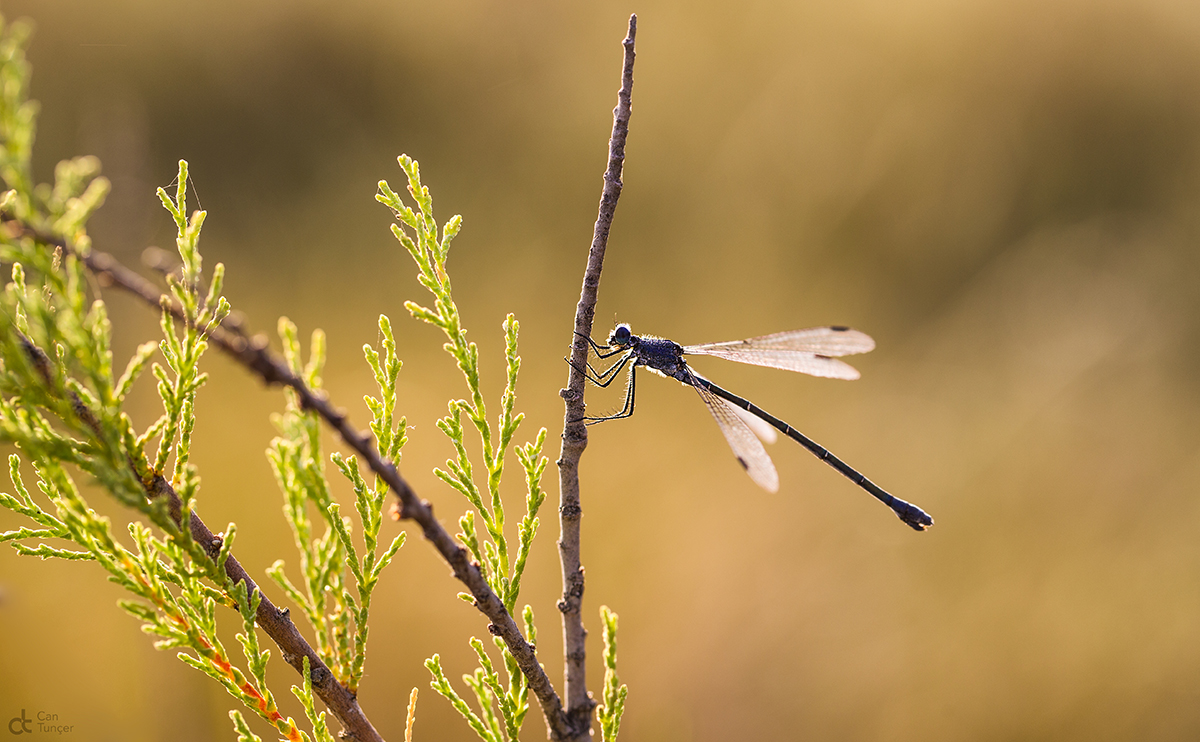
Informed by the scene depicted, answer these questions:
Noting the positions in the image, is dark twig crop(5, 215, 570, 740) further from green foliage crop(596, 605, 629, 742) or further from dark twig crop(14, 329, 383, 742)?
green foliage crop(596, 605, 629, 742)

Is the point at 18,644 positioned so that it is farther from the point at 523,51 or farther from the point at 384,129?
the point at 523,51

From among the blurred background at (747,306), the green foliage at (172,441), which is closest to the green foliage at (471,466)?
the green foliage at (172,441)

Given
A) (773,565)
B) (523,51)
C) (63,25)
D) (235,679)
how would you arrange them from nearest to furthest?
(235,679) → (773,565) → (63,25) → (523,51)

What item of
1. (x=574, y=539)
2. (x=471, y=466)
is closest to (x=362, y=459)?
(x=471, y=466)

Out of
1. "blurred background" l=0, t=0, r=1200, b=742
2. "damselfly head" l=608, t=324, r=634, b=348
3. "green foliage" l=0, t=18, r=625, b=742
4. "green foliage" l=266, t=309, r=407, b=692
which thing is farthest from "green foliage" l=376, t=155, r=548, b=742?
"damselfly head" l=608, t=324, r=634, b=348

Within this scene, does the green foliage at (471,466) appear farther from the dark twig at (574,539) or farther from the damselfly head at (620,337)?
the damselfly head at (620,337)

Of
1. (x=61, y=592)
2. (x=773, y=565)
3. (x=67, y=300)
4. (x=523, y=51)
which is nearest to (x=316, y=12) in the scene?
(x=523, y=51)

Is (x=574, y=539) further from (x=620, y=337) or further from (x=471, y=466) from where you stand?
(x=620, y=337)
